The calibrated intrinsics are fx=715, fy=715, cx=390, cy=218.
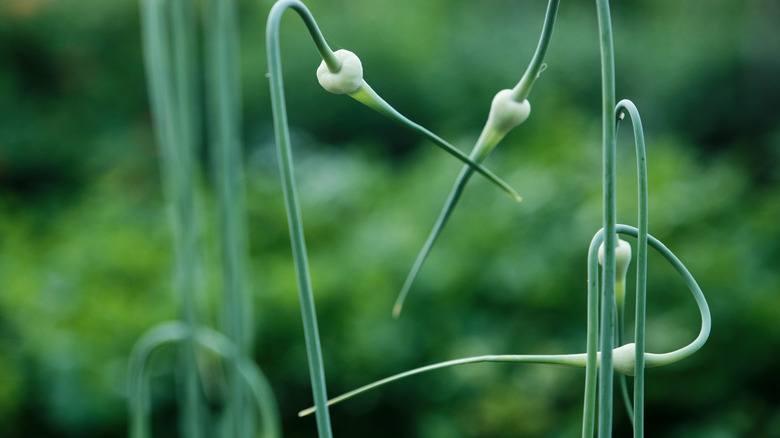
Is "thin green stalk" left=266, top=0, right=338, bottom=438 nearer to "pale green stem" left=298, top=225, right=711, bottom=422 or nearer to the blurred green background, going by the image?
"pale green stem" left=298, top=225, right=711, bottom=422

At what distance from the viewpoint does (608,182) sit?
0.59 ft

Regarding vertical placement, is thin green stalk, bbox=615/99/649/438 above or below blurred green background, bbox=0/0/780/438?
below

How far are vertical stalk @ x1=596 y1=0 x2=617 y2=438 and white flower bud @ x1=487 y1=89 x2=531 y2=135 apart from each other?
4cm

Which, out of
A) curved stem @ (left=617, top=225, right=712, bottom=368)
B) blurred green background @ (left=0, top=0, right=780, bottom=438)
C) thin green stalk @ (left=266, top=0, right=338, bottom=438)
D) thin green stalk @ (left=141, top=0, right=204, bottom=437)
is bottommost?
curved stem @ (left=617, top=225, right=712, bottom=368)

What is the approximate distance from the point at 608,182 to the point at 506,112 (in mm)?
48

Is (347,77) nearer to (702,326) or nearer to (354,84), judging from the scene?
(354,84)

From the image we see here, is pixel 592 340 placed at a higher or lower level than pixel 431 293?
lower

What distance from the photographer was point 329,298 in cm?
97

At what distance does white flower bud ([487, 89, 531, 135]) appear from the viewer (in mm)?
215

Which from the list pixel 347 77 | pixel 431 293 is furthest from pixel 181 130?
pixel 431 293

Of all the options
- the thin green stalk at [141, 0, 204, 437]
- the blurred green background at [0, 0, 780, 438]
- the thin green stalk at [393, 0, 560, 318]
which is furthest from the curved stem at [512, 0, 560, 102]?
the blurred green background at [0, 0, 780, 438]

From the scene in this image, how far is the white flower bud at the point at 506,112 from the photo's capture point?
215 mm

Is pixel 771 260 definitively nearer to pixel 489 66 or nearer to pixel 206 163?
pixel 206 163

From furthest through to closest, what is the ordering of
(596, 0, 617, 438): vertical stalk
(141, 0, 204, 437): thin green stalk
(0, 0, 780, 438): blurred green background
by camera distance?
(0, 0, 780, 438): blurred green background → (141, 0, 204, 437): thin green stalk → (596, 0, 617, 438): vertical stalk
